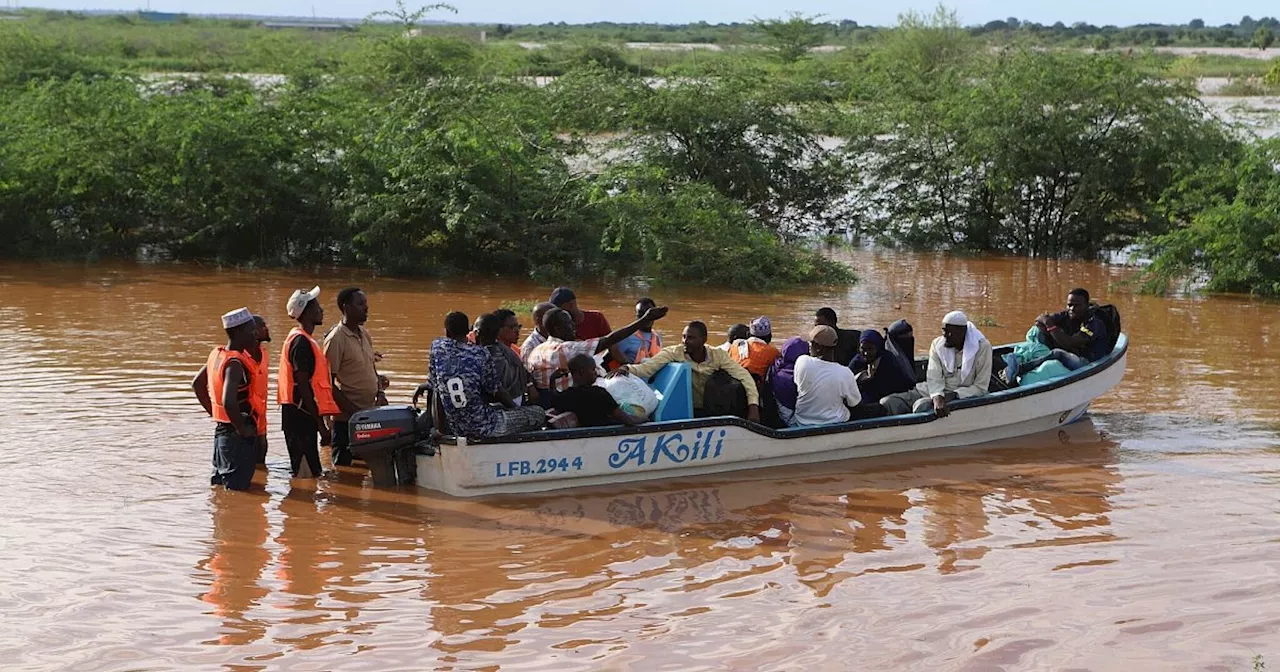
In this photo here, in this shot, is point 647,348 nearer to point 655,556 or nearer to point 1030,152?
point 655,556

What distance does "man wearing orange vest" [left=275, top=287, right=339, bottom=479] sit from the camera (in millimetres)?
8805

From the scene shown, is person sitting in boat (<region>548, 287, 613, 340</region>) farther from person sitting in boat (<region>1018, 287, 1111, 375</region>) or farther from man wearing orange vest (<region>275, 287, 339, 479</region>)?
person sitting in boat (<region>1018, 287, 1111, 375</region>)

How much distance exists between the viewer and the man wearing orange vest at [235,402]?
8.58 meters

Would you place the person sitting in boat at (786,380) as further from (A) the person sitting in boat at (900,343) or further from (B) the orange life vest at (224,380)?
(B) the orange life vest at (224,380)

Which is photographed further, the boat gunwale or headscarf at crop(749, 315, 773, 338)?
headscarf at crop(749, 315, 773, 338)

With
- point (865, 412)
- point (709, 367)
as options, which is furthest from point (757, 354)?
point (865, 412)

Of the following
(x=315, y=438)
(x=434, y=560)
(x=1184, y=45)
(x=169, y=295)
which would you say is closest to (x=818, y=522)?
(x=434, y=560)

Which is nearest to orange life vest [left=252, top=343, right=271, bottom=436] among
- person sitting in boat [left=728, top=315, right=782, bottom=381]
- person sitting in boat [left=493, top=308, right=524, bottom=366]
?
person sitting in boat [left=493, top=308, right=524, bottom=366]

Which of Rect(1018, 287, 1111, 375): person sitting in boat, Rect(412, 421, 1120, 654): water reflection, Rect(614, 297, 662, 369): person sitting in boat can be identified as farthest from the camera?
Rect(1018, 287, 1111, 375): person sitting in boat

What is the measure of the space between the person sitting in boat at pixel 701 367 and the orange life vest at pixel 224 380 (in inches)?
88.9

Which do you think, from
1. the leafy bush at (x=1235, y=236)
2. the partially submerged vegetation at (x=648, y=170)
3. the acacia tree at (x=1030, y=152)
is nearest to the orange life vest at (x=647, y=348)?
the partially submerged vegetation at (x=648, y=170)

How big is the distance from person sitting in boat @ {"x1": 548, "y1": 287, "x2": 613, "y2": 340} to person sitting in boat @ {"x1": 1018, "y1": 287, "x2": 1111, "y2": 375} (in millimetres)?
3575

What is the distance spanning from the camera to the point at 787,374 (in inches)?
394

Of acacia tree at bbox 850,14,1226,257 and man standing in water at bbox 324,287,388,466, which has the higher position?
acacia tree at bbox 850,14,1226,257
